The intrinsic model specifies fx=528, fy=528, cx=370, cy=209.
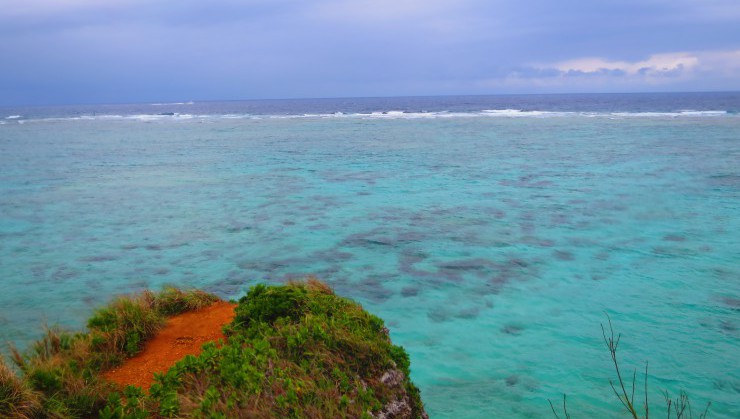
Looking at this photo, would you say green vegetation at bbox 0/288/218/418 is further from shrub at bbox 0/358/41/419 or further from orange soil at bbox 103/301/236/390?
orange soil at bbox 103/301/236/390

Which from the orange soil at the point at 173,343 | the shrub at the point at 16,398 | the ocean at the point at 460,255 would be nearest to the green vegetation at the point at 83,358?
the shrub at the point at 16,398

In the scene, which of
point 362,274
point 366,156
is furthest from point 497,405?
point 366,156

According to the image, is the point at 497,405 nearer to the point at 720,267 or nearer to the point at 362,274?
the point at 362,274

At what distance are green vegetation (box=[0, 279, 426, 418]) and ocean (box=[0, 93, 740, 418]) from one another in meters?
1.84

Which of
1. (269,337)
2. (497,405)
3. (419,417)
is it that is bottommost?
(497,405)

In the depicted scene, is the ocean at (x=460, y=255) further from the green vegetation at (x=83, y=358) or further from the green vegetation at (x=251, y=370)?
the green vegetation at (x=83, y=358)

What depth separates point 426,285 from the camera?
10.2 m

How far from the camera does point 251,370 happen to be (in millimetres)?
4504

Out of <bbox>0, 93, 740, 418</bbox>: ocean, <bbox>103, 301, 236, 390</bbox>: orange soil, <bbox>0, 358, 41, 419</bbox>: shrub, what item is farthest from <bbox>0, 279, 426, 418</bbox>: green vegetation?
<bbox>0, 93, 740, 418</bbox>: ocean

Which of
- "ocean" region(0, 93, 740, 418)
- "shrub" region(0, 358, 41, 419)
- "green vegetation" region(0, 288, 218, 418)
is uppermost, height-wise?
"shrub" region(0, 358, 41, 419)

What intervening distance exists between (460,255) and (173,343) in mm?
7186

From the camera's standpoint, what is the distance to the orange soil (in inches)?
210

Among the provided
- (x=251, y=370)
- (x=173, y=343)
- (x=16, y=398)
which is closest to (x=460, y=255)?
(x=173, y=343)

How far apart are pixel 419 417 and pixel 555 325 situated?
4.22m
